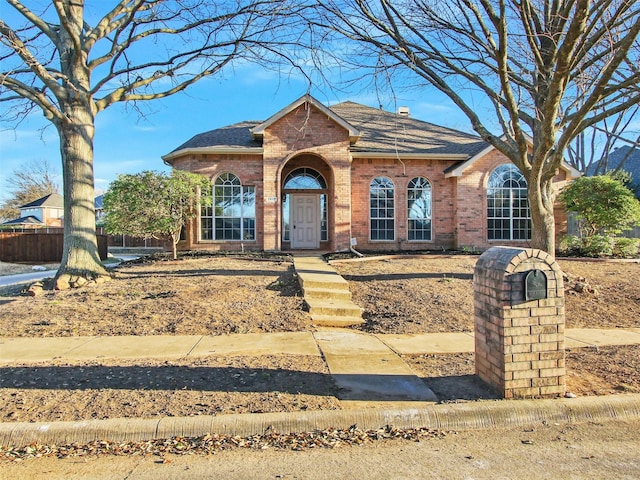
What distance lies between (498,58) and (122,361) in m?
7.32

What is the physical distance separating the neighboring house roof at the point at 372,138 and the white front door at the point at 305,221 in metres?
2.68

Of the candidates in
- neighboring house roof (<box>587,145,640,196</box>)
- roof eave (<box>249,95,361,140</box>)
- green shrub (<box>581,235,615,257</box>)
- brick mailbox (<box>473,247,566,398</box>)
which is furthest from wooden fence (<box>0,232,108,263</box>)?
neighboring house roof (<box>587,145,640,196</box>)

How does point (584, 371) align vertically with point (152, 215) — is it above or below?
below

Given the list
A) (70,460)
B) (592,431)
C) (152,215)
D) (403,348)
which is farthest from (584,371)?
(152,215)

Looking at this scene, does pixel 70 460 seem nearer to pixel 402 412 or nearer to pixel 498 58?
pixel 402 412

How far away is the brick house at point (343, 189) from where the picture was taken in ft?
52.0

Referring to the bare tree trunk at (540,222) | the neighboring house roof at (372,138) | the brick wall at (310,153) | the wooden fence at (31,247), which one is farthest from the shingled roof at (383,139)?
the wooden fence at (31,247)

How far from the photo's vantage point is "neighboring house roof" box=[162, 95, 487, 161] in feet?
51.7

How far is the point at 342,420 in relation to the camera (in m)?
3.71

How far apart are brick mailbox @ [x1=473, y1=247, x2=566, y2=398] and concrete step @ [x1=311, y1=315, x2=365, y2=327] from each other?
130 inches

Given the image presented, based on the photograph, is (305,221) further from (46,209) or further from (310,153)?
(46,209)

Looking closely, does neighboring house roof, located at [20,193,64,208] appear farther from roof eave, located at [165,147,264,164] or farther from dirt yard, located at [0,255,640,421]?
dirt yard, located at [0,255,640,421]

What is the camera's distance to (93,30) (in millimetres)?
10758

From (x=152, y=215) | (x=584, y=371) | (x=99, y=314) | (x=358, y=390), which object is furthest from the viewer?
(x=152, y=215)
